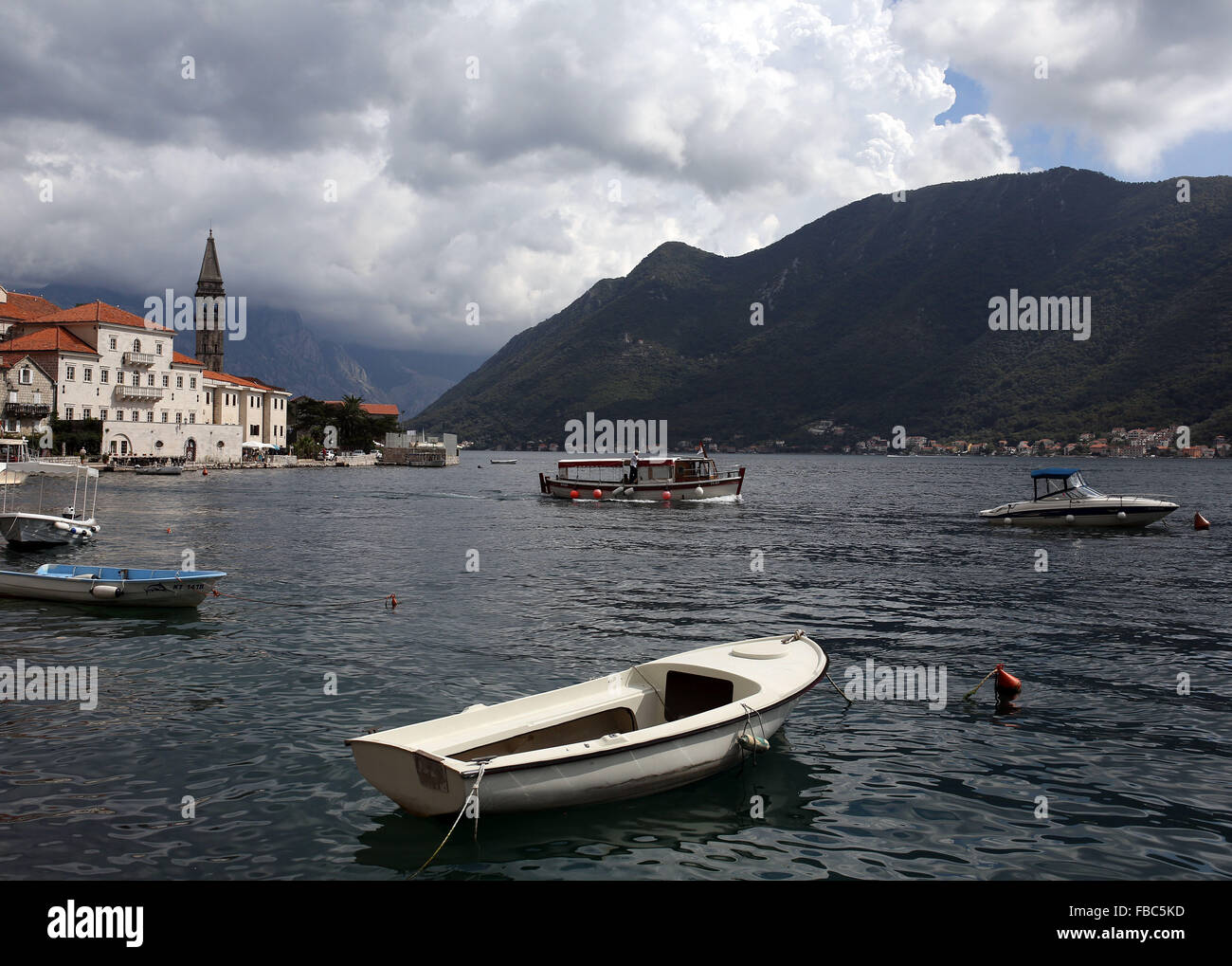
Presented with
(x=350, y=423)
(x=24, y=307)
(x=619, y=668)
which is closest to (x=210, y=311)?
(x=350, y=423)

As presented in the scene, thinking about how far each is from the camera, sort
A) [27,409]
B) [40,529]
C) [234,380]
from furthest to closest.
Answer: [234,380], [27,409], [40,529]

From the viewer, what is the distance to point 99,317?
105 m

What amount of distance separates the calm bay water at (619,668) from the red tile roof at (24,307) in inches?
3899

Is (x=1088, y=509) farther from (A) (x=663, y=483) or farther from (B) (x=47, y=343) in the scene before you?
(B) (x=47, y=343)

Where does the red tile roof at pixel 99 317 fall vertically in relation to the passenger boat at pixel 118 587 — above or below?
above

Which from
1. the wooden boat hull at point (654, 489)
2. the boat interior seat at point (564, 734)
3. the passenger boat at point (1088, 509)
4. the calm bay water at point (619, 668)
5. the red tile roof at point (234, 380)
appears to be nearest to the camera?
the calm bay water at point (619, 668)

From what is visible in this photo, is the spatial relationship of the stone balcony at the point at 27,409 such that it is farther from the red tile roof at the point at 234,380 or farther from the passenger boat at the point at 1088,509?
the passenger boat at the point at 1088,509

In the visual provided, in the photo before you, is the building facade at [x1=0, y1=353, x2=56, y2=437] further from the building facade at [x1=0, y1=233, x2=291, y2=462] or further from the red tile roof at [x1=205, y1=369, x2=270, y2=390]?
the red tile roof at [x1=205, y1=369, x2=270, y2=390]

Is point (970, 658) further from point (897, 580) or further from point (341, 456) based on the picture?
point (341, 456)

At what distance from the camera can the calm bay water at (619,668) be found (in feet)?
31.4

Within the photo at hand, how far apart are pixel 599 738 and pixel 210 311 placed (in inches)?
6596

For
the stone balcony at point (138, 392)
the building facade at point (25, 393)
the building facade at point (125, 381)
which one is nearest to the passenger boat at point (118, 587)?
the building facade at point (25, 393)

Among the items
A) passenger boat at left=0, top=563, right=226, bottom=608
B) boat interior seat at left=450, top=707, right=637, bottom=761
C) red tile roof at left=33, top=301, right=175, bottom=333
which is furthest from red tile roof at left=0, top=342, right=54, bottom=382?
boat interior seat at left=450, top=707, right=637, bottom=761
